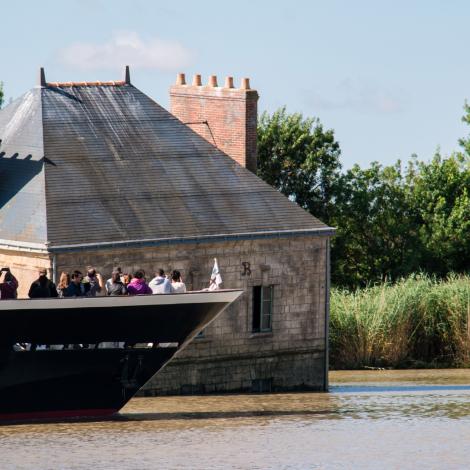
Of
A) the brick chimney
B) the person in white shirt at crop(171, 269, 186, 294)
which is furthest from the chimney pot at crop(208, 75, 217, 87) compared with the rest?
the person in white shirt at crop(171, 269, 186, 294)

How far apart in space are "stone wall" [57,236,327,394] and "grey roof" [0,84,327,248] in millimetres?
390

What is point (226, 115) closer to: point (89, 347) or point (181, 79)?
point (181, 79)

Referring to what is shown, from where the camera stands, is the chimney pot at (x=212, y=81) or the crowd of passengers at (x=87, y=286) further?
the chimney pot at (x=212, y=81)

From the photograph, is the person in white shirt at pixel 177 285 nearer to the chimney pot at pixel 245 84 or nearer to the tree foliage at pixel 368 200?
the chimney pot at pixel 245 84

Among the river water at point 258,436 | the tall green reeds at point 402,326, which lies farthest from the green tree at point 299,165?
the river water at point 258,436

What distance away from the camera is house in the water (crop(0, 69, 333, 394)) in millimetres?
34281

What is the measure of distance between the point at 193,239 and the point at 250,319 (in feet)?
8.04

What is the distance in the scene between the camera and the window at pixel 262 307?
37031 mm

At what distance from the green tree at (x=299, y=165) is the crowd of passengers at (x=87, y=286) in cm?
2318

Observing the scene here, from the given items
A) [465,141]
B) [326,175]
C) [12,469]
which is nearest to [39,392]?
[12,469]

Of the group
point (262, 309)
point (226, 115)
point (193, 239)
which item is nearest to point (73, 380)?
point (193, 239)

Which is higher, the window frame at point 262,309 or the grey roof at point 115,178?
the grey roof at point 115,178

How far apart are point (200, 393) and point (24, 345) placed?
816cm

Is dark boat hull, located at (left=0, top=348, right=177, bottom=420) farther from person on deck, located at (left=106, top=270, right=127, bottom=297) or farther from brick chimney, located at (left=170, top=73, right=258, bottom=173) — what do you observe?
brick chimney, located at (left=170, top=73, right=258, bottom=173)
